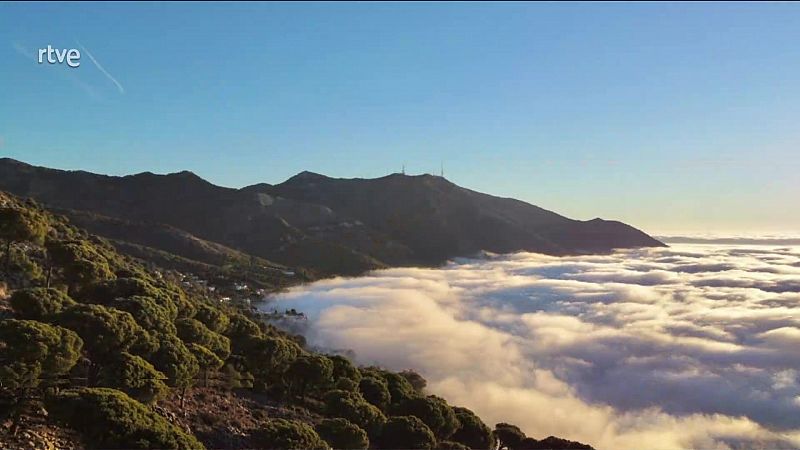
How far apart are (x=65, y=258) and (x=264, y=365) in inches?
800

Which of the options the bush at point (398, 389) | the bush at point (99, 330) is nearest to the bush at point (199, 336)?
the bush at point (99, 330)

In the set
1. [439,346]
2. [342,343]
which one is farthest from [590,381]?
[342,343]

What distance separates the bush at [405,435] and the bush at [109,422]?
19.5m

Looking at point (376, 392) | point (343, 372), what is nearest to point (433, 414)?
point (376, 392)

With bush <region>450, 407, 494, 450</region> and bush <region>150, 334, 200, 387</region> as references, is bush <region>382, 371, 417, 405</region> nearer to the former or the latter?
bush <region>450, 407, 494, 450</region>

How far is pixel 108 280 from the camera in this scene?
48.3 metres

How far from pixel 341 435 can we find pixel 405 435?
6868 mm

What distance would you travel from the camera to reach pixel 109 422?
23.1 meters

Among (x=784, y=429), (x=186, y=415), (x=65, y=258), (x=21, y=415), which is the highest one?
(x=65, y=258)

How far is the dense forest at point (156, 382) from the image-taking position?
23938 millimetres

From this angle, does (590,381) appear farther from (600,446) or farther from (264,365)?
(264,365)

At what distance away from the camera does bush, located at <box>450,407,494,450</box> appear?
164 feet

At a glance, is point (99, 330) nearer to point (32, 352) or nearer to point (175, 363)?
point (175, 363)

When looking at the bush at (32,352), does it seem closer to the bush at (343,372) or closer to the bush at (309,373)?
the bush at (309,373)
